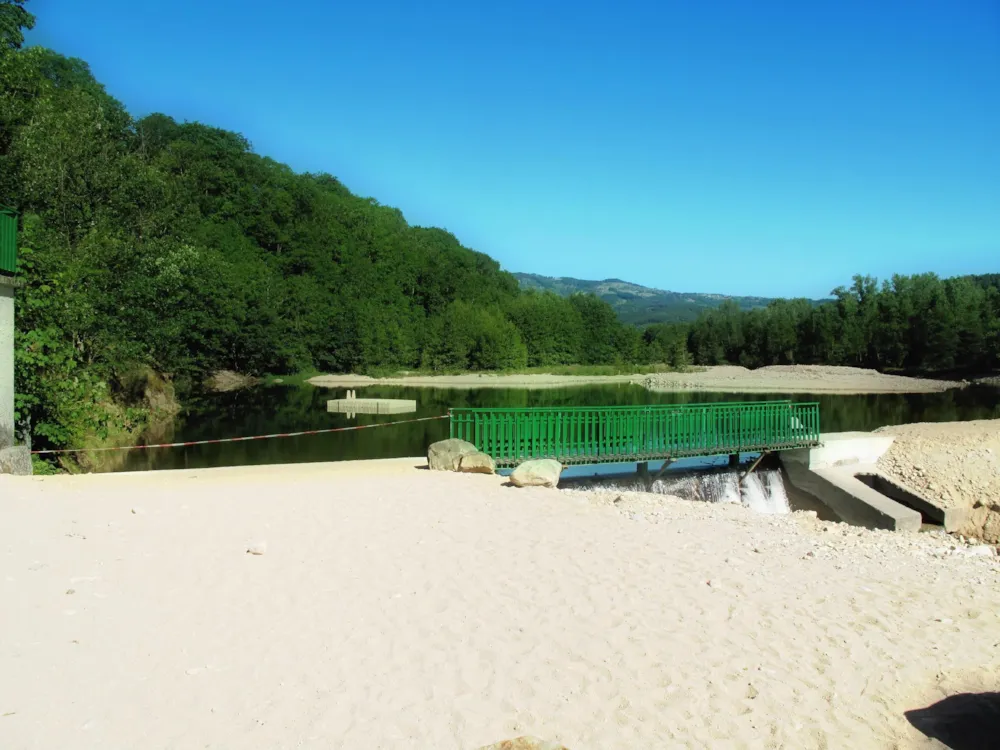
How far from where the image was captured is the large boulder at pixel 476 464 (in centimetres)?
1398

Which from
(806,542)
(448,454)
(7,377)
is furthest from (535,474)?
(7,377)

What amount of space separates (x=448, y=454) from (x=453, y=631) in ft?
26.9

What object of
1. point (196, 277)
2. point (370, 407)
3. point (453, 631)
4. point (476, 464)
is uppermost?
point (196, 277)

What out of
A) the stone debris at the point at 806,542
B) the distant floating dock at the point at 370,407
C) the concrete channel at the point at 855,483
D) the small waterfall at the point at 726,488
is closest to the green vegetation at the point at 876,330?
the distant floating dock at the point at 370,407

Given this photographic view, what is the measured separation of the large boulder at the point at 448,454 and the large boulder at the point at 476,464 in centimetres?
12

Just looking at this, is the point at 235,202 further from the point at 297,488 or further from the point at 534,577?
the point at 534,577

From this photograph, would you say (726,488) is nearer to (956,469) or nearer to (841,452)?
(841,452)

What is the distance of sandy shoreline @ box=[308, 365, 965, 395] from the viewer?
68.3 metres

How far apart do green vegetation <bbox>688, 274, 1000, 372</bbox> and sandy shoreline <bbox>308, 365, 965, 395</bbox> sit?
7.46 m

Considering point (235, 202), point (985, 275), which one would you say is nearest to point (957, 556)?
point (235, 202)

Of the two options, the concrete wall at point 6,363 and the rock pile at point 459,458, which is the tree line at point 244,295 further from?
the rock pile at point 459,458

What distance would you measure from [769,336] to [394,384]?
6044 cm

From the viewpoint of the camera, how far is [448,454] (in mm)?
14367

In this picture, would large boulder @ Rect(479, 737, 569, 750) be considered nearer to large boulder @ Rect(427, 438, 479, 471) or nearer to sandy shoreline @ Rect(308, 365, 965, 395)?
large boulder @ Rect(427, 438, 479, 471)
